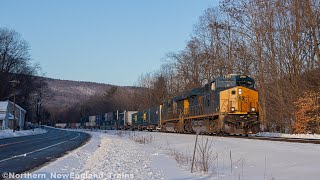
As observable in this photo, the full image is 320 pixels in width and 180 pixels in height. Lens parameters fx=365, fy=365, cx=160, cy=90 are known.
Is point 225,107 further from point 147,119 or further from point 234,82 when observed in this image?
point 147,119

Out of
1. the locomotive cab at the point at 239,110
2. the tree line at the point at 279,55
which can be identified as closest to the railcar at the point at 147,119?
the tree line at the point at 279,55

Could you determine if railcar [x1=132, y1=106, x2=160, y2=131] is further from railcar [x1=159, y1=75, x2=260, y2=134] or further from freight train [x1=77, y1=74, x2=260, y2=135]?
railcar [x1=159, y1=75, x2=260, y2=134]

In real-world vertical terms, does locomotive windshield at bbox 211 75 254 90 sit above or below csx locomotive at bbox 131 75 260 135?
above

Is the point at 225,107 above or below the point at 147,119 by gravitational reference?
above

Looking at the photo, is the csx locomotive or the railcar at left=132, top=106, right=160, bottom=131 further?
the railcar at left=132, top=106, right=160, bottom=131

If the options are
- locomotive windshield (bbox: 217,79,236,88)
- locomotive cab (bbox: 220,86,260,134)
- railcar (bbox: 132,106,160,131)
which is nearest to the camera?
locomotive cab (bbox: 220,86,260,134)

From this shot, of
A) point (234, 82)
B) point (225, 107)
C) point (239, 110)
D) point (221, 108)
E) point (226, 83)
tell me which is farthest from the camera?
Result: point (226, 83)

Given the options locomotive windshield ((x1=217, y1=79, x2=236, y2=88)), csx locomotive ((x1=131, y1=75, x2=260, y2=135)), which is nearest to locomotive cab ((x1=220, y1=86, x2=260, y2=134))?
csx locomotive ((x1=131, y1=75, x2=260, y2=135))

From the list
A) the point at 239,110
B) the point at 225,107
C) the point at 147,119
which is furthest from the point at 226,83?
the point at 147,119

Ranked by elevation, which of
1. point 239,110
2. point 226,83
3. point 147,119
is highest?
point 226,83

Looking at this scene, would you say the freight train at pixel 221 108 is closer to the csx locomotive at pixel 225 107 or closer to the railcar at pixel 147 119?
the csx locomotive at pixel 225 107

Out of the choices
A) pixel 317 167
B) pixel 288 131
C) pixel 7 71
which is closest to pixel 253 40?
pixel 288 131

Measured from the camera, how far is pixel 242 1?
121 ft

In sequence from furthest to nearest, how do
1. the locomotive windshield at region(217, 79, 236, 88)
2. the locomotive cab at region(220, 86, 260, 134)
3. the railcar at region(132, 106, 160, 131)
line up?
the railcar at region(132, 106, 160, 131)
the locomotive windshield at region(217, 79, 236, 88)
the locomotive cab at region(220, 86, 260, 134)
